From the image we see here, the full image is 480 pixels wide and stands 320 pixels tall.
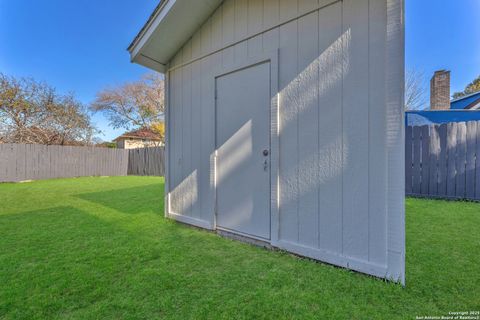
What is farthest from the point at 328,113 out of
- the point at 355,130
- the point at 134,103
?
the point at 134,103

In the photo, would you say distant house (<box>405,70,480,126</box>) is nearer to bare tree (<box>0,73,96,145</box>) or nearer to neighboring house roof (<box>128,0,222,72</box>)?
neighboring house roof (<box>128,0,222,72</box>)

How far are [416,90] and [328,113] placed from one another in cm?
1543

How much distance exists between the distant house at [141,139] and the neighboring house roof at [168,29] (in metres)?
16.9

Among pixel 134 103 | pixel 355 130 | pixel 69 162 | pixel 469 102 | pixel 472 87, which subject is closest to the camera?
pixel 355 130

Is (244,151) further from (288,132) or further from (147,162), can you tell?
(147,162)

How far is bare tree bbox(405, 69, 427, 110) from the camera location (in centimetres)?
1312

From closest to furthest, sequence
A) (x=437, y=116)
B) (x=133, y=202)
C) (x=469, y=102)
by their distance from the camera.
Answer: (x=133, y=202)
(x=437, y=116)
(x=469, y=102)

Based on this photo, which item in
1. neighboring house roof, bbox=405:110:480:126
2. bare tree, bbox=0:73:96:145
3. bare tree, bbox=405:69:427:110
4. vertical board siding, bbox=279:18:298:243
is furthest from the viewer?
bare tree, bbox=405:69:427:110

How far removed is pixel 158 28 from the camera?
115 inches

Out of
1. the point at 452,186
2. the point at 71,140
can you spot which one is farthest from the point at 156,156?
the point at 452,186

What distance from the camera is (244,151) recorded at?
2697mm

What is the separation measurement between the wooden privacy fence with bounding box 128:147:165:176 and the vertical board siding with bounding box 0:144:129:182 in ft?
1.16

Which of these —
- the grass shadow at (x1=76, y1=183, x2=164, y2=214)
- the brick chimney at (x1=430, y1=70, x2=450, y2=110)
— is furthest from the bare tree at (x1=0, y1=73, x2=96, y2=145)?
the brick chimney at (x1=430, y1=70, x2=450, y2=110)

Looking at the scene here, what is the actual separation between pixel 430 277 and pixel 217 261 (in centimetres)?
177
